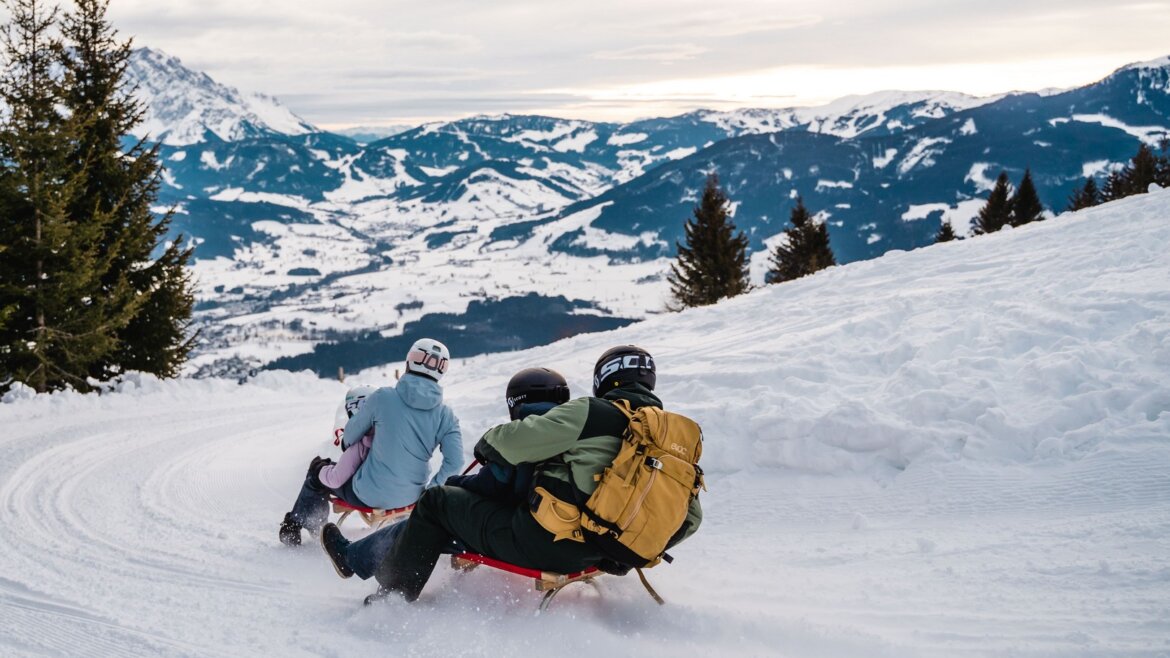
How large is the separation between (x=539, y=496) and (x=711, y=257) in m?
36.2

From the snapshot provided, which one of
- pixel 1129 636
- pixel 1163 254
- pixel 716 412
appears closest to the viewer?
pixel 1129 636

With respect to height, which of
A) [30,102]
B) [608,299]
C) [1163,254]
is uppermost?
[30,102]

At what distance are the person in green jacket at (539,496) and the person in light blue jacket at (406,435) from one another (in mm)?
1126

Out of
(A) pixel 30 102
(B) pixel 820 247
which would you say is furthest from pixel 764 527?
(B) pixel 820 247

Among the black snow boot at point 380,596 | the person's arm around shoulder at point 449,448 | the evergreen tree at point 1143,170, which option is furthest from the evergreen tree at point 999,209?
the black snow boot at point 380,596

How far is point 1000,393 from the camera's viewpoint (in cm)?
633

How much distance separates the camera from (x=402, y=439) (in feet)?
17.7

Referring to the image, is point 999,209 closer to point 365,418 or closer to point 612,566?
point 365,418

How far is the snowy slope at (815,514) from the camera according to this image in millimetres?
3971

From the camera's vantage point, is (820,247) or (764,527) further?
(820,247)

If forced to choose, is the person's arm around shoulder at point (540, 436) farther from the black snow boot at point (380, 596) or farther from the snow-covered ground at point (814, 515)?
the black snow boot at point (380, 596)

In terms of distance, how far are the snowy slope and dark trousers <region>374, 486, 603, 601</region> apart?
10.1 inches

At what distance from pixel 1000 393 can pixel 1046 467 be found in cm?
106

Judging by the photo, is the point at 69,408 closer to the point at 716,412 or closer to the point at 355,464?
the point at 355,464
